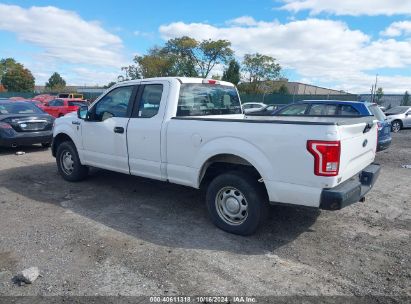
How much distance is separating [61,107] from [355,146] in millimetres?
20377

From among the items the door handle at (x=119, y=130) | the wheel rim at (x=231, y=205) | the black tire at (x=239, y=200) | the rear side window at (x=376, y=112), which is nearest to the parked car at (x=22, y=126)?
the door handle at (x=119, y=130)

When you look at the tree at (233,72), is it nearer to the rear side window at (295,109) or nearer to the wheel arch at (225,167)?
the rear side window at (295,109)

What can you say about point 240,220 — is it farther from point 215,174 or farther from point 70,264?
point 70,264

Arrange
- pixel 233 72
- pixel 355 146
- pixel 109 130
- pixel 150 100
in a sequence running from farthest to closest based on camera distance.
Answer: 1. pixel 233 72
2. pixel 109 130
3. pixel 150 100
4. pixel 355 146

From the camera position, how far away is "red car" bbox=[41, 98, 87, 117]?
21266 mm

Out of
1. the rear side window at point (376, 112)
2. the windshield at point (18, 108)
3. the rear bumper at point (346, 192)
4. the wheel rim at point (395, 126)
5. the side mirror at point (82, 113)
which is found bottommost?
the wheel rim at point (395, 126)

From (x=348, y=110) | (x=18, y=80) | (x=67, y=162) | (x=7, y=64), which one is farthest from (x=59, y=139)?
(x=7, y=64)

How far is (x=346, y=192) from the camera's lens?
3.76 meters

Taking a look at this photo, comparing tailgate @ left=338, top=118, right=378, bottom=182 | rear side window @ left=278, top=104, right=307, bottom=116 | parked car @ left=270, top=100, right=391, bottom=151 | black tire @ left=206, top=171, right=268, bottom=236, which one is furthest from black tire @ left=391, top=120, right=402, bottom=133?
black tire @ left=206, top=171, right=268, bottom=236

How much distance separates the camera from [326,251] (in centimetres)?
418

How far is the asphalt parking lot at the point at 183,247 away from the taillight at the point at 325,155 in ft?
3.42

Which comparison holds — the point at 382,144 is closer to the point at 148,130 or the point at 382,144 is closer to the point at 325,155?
the point at 325,155

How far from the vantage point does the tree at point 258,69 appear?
2361 inches

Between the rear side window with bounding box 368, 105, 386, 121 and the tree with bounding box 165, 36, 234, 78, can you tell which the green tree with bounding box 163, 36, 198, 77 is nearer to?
the tree with bounding box 165, 36, 234, 78
